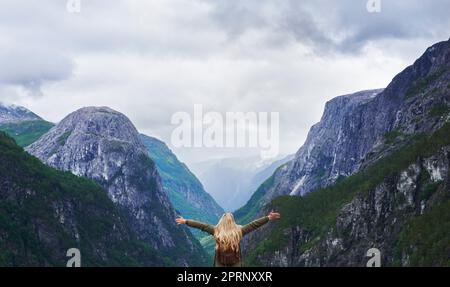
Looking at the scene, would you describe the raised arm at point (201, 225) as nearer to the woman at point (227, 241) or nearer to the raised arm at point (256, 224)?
the woman at point (227, 241)

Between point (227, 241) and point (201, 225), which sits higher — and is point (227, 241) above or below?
below

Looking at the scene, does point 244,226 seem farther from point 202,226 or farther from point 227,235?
point 202,226

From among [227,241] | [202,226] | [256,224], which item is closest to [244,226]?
[256,224]

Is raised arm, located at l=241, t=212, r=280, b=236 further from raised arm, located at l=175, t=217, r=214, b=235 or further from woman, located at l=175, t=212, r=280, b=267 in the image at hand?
raised arm, located at l=175, t=217, r=214, b=235

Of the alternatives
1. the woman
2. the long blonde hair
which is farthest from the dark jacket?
the long blonde hair

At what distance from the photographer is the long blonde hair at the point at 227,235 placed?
2019 cm

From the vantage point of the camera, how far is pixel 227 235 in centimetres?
2031

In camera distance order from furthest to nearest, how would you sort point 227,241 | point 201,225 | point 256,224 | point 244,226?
1. point 201,225
2. point 256,224
3. point 244,226
4. point 227,241

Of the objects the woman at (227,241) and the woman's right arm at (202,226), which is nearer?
the woman at (227,241)

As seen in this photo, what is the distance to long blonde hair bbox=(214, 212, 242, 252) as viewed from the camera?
2019 cm

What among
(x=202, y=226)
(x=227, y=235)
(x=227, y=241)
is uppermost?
(x=202, y=226)

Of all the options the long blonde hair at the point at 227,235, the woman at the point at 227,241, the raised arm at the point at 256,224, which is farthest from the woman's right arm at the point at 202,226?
the raised arm at the point at 256,224

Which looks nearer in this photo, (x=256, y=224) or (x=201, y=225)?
(x=256, y=224)
